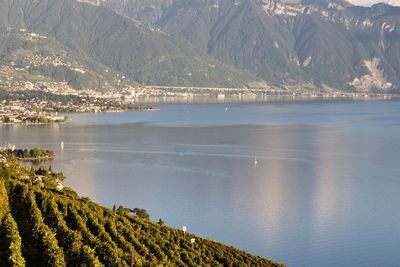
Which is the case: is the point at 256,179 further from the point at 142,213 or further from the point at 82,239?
the point at 82,239

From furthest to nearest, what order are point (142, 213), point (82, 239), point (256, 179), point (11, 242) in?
point (256, 179) < point (142, 213) < point (82, 239) < point (11, 242)

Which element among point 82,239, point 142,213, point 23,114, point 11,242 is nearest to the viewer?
point 11,242

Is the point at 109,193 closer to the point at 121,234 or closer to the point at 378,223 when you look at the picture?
the point at 378,223

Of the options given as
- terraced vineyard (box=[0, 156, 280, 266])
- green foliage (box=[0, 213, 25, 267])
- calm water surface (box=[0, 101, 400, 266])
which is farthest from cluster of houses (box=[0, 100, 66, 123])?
green foliage (box=[0, 213, 25, 267])

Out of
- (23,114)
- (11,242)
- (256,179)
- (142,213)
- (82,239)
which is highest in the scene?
(11,242)

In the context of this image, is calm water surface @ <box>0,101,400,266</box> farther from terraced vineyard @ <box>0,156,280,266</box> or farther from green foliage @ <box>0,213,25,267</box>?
green foliage @ <box>0,213,25,267</box>

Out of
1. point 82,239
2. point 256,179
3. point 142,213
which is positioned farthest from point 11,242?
point 256,179

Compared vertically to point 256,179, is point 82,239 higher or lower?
higher
